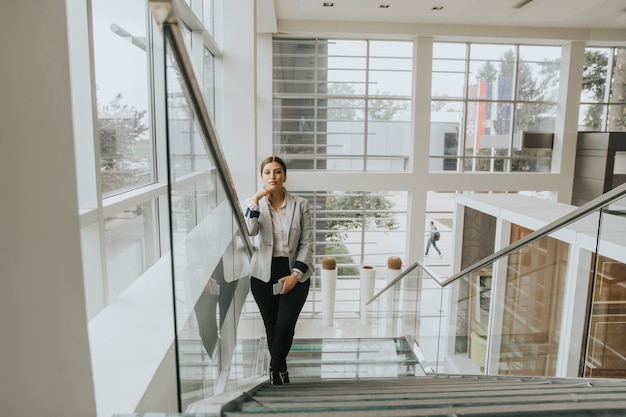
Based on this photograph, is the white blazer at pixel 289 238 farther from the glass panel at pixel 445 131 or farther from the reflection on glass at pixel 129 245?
the glass panel at pixel 445 131

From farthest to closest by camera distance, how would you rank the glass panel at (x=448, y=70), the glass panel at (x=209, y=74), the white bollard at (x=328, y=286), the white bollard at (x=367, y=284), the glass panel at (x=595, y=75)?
the glass panel at (x=595, y=75) < the glass panel at (x=448, y=70) < the white bollard at (x=367, y=284) < the white bollard at (x=328, y=286) < the glass panel at (x=209, y=74)

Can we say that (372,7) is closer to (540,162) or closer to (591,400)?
(540,162)

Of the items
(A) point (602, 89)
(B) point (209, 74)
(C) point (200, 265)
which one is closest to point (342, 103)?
(B) point (209, 74)

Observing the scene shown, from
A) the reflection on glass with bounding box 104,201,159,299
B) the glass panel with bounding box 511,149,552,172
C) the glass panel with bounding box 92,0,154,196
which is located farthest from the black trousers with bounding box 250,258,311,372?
the glass panel with bounding box 511,149,552,172

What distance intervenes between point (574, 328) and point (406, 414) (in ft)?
11.2

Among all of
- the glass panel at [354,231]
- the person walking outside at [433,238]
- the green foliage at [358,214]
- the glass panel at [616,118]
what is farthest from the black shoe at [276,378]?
the glass panel at [616,118]

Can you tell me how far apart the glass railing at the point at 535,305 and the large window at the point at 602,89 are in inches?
326

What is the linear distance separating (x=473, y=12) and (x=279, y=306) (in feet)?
30.7

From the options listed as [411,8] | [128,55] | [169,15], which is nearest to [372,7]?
[411,8]

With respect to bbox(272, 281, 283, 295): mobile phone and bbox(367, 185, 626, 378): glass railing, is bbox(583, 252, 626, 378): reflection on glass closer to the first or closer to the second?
bbox(367, 185, 626, 378): glass railing

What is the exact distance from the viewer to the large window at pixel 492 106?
1189cm

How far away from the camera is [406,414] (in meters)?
0.98

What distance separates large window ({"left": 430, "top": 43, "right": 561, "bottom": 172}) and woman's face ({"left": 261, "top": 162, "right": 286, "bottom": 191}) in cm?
937

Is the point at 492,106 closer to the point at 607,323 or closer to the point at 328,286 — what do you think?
the point at 328,286
